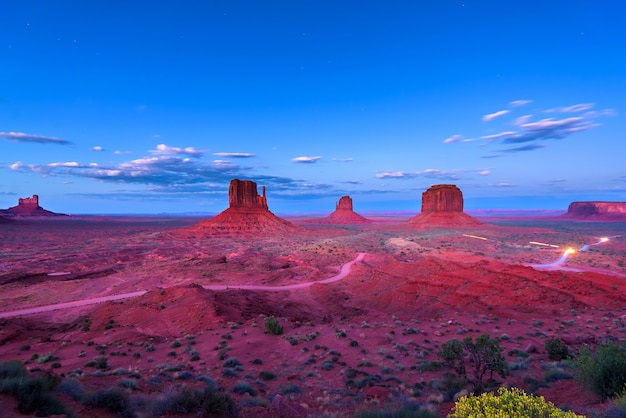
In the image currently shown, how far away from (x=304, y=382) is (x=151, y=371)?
5.52 m

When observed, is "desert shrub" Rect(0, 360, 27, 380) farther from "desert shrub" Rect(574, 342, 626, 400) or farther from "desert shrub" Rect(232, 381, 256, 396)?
"desert shrub" Rect(574, 342, 626, 400)

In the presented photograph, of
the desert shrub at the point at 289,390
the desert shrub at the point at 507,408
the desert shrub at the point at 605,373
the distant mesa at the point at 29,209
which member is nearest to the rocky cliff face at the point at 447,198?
the desert shrub at the point at 605,373

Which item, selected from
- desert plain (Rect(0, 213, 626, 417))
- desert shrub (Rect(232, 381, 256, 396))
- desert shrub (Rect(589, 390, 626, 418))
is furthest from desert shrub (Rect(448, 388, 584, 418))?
desert shrub (Rect(232, 381, 256, 396))

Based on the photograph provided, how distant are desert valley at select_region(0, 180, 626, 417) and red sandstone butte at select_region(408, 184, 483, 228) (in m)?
60.1

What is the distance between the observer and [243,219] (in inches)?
3366

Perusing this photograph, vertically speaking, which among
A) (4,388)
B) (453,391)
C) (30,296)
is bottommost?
(30,296)

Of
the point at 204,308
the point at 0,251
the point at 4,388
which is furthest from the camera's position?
the point at 0,251

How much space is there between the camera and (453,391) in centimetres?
902

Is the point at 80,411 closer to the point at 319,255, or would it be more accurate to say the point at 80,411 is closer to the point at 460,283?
the point at 460,283

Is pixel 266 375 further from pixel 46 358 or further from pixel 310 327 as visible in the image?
pixel 46 358

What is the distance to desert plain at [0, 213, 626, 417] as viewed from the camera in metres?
9.38

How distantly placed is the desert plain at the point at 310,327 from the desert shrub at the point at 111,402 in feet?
0.70

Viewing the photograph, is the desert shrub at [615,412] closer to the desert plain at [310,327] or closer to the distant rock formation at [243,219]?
the desert plain at [310,327]

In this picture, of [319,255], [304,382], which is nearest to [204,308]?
[304,382]
